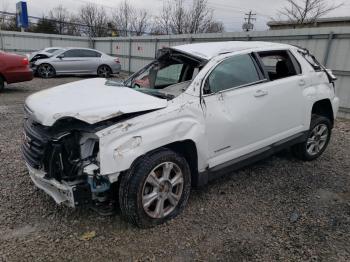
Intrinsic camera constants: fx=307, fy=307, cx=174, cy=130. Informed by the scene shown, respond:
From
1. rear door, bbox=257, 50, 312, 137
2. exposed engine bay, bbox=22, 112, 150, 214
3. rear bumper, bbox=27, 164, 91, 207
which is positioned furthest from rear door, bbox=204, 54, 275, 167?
rear bumper, bbox=27, 164, 91, 207

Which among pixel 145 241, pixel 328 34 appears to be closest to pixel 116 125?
pixel 145 241

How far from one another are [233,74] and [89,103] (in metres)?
1.63

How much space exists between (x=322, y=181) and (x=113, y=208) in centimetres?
278

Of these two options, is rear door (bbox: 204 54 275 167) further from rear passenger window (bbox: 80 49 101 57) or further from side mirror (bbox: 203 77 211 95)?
rear passenger window (bbox: 80 49 101 57)

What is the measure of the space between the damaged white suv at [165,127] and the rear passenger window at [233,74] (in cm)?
1

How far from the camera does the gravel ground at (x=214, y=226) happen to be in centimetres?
265

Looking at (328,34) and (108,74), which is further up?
(328,34)

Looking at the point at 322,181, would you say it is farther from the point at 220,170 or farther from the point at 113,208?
the point at 113,208

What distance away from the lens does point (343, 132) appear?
6.65 m

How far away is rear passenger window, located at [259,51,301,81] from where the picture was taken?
414cm

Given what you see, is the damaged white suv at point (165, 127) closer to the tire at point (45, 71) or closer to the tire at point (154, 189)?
the tire at point (154, 189)

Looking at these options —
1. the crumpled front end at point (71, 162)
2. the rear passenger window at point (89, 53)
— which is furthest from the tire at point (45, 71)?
the crumpled front end at point (71, 162)

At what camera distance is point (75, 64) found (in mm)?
14586

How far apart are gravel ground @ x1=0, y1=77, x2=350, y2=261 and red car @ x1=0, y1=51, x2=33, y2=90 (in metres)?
5.85
